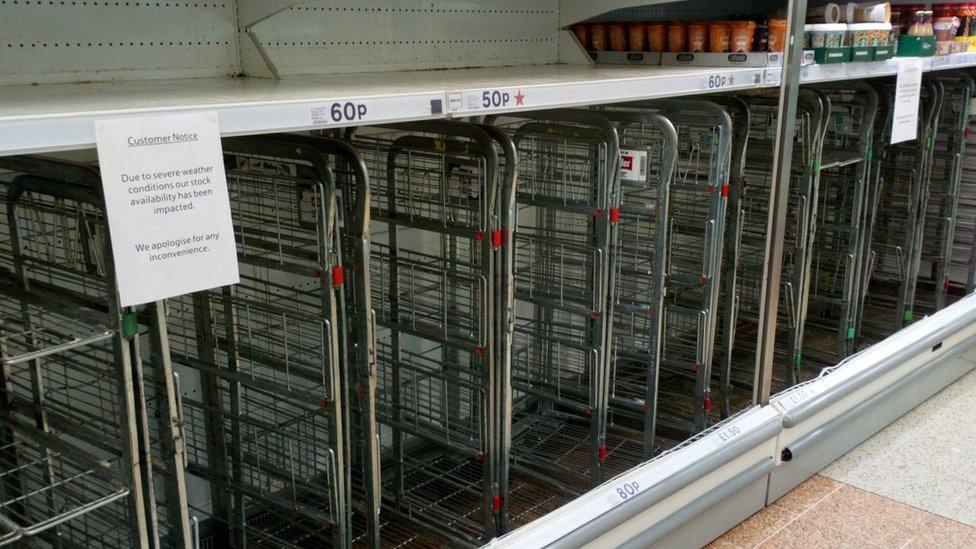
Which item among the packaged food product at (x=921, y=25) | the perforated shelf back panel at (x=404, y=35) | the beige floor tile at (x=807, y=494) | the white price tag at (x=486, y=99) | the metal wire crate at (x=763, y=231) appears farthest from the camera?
the packaged food product at (x=921, y=25)

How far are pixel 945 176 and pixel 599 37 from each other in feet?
7.16

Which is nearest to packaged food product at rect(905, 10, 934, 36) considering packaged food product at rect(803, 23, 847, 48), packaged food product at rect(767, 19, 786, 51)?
packaged food product at rect(803, 23, 847, 48)

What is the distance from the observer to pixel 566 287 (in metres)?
2.93

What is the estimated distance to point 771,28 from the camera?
2.69 meters

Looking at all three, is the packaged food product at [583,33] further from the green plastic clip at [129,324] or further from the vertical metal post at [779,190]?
the green plastic clip at [129,324]

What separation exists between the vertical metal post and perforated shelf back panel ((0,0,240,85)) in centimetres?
167

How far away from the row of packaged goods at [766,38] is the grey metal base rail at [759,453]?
3.90ft

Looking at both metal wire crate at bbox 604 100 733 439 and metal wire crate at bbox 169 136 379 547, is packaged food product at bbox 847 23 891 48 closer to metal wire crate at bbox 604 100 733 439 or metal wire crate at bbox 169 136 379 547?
metal wire crate at bbox 604 100 733 439

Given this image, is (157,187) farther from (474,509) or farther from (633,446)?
(633,446)

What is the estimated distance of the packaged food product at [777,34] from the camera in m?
2.69

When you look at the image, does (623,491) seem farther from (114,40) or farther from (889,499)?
(114,40)

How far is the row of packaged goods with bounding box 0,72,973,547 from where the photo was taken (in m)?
1.73

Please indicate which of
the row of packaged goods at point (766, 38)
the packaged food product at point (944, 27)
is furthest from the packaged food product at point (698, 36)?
the packaged food product at point (944, 27)

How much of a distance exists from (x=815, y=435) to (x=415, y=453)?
4.87 ft
